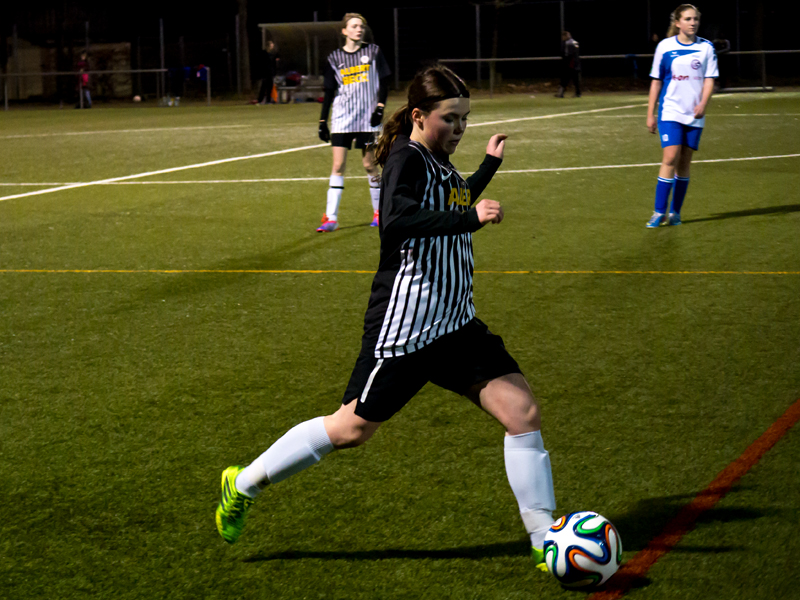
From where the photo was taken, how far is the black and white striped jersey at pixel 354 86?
999cm

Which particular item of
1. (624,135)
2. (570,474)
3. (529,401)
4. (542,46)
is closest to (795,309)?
(570,474)

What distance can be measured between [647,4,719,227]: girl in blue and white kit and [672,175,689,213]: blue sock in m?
0.09

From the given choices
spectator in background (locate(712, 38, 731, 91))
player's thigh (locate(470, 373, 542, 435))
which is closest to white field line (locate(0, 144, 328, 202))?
player's thigh (locate(470, 373, 542, 435))

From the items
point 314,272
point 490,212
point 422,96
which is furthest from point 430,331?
point 314,272

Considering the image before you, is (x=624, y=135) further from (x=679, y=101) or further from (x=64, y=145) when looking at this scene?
(x=64, y=145)

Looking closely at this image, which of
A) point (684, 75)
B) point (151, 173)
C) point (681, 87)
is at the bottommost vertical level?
point (151, 173)

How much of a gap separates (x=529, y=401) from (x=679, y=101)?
22.0ft

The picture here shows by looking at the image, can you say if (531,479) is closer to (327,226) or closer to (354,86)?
(327,226)

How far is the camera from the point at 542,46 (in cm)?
4028

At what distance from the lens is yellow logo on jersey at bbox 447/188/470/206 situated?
11.1ft

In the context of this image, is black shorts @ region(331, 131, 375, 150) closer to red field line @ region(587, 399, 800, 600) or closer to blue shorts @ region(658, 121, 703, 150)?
blue shorts @ region(658, 121, 703, 150)

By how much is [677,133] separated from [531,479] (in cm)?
683

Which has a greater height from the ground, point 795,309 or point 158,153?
point 158,153

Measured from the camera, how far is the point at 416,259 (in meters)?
3.27
